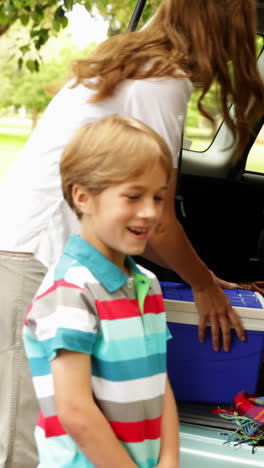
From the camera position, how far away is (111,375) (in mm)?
1340

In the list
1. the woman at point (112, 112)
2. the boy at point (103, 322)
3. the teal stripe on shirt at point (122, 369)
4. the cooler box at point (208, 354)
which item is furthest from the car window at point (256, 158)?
the teal stripe on shirt at point (122, 369)

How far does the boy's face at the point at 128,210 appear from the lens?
1.36m

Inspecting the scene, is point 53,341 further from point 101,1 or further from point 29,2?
point 29,2

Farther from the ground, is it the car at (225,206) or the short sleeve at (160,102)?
the short sleeve at (160,102)

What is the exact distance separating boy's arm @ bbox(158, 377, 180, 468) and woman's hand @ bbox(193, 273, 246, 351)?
0.53 m

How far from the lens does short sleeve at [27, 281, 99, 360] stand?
50.4 inches

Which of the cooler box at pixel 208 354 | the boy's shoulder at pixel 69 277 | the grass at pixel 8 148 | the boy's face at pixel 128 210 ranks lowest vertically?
the grass at pixel 8 148

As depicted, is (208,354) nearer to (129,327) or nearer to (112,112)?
(112,112)

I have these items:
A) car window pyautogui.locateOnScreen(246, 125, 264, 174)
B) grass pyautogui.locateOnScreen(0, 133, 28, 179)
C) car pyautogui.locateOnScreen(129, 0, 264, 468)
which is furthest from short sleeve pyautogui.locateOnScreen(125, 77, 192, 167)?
grass pyautogui.locateOnScreen(0, 133, 28, 179)

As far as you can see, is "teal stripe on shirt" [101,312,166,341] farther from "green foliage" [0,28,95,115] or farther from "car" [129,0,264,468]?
"green foliage" [0,28,95,115]

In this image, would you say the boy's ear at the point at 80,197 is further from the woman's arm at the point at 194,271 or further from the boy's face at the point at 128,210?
the woman's arm at the point at 194,271

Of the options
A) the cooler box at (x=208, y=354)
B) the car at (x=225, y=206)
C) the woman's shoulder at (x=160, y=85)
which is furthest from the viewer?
the car at (x=225, y=206)

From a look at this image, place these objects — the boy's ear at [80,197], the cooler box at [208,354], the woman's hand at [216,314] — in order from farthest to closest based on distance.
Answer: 1. the cooler box at [208,354]
2. the woman's hand at [216,314]
3. the boy's ear at [80,197]

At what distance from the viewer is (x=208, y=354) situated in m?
2.36
